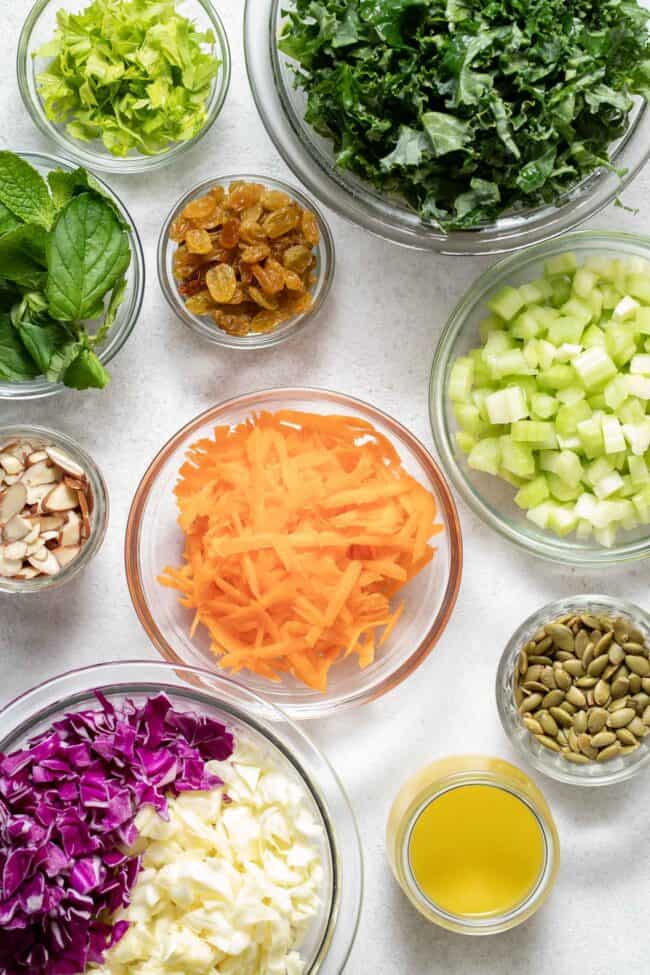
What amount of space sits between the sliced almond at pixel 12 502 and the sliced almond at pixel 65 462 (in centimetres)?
8

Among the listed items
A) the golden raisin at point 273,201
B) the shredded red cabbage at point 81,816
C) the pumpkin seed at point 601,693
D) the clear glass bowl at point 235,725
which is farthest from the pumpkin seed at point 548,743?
the golden raisin at point 273,201

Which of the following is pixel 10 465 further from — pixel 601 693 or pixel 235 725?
pixel 601 693

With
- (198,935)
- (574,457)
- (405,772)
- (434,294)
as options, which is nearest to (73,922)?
(198,935)

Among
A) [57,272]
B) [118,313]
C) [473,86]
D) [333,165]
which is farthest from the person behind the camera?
[118,313]

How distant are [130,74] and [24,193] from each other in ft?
1.09

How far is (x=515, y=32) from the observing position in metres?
1.73

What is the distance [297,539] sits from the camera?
2008mm

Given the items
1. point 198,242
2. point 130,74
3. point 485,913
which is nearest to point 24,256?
point 198,242

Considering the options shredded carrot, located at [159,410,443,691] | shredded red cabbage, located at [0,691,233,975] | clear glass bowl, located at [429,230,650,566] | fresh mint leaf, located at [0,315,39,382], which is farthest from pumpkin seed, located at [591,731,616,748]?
fresh mint leaf, located at [0,315,39,382]

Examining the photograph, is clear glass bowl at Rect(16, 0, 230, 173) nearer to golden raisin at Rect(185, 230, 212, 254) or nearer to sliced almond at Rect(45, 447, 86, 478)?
golden raisin at Rect(185, 230, 212, 254)

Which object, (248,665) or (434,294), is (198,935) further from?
(434,294)

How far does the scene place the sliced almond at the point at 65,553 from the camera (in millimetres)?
2084

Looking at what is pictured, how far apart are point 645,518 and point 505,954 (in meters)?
0.94

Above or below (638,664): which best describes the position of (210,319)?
above
